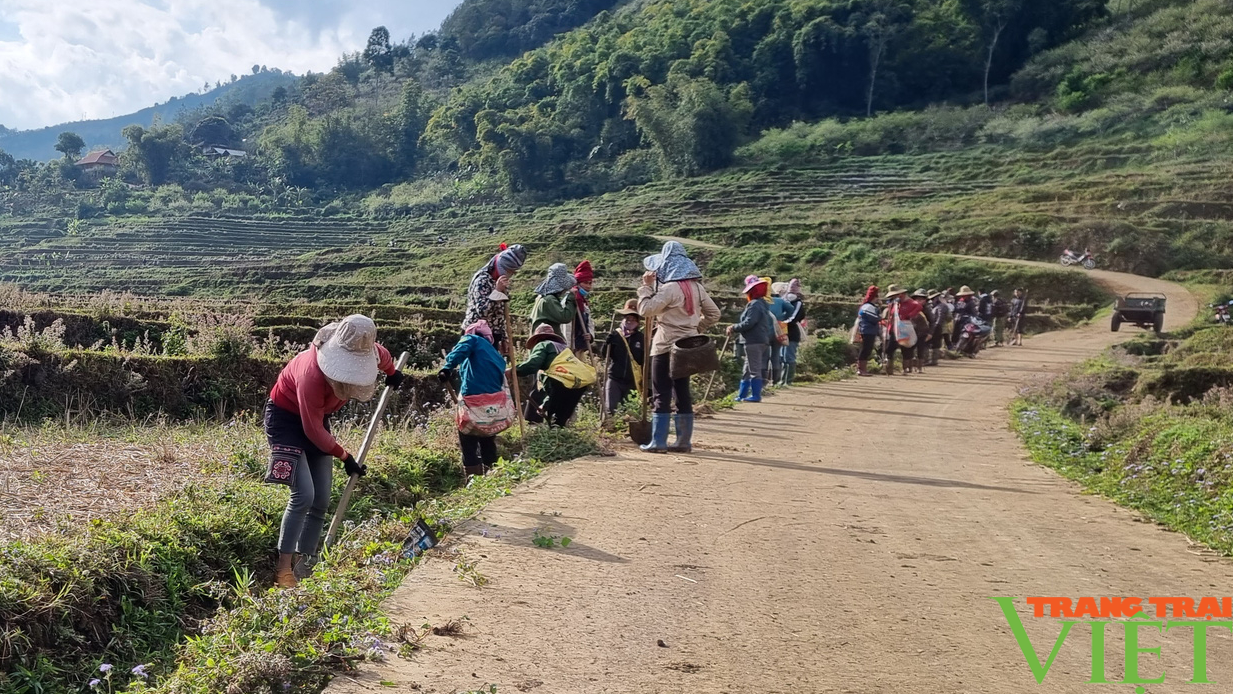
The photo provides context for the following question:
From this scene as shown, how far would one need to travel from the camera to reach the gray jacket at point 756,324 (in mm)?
11758

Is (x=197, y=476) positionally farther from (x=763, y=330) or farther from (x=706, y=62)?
(x=706, y=62)

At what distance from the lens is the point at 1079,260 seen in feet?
128

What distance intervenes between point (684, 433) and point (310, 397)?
3.93 metres

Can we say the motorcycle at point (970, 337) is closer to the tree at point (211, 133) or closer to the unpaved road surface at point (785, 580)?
the unpaved road surface at point (785, 580)

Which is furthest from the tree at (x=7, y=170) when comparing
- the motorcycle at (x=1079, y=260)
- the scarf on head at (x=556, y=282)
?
the scarf on head at (x=556, y=282)

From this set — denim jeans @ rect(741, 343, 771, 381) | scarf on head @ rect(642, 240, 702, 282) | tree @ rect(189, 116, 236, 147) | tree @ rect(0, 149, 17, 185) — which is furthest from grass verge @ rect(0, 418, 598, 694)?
tree @ rect(189, 116, 236, 147)

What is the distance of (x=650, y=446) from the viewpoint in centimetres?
840

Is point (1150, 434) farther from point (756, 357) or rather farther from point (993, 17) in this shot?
point (993, 17)

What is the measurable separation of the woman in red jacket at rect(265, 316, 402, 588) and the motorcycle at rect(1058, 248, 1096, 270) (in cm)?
3860

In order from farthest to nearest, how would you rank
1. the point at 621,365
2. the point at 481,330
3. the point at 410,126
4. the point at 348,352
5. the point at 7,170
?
the point at 410,126 < the point at 7,170 < the point at 621,365 < the point at 481,330 < the point at 348,352

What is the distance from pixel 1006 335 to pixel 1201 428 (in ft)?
69.4

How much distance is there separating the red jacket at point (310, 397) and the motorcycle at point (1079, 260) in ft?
127

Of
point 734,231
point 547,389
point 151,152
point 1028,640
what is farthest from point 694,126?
point 1028,640

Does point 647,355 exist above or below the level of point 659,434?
above
